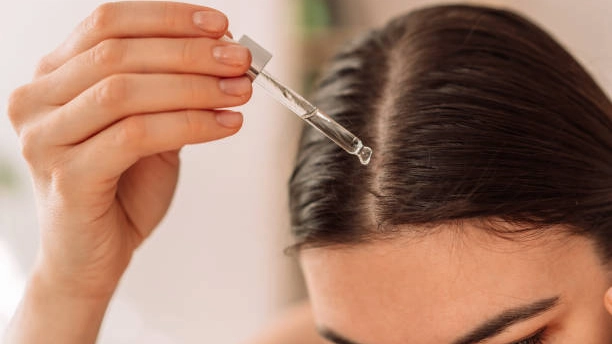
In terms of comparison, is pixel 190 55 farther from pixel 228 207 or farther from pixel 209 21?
pixel 228 207

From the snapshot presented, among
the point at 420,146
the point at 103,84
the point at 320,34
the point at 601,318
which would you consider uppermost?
the point at 320,34

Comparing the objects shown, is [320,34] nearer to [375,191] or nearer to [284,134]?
[284,134]

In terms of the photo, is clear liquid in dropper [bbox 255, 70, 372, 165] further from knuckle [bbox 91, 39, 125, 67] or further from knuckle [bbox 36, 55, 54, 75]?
knuckle [bbox 36, 55, 54, 75]

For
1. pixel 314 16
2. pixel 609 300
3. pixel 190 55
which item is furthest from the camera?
pixel 314 16

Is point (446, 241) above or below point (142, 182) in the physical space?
below

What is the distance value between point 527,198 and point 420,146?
0.40 ft

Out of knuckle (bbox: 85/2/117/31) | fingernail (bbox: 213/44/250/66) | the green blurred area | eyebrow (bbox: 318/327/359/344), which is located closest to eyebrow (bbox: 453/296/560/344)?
eyebrow (bbox: 318/327/359/344)

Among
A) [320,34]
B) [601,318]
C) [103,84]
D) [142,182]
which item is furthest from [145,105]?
[320,34]

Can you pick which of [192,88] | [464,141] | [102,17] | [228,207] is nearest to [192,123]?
[192,88]

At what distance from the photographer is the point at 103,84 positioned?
2.07 ft

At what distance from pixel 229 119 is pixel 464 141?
246 mm

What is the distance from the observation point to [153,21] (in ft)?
2.08

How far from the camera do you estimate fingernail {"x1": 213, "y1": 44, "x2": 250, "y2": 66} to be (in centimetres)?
62

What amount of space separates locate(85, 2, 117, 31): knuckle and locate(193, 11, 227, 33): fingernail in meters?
0.08
